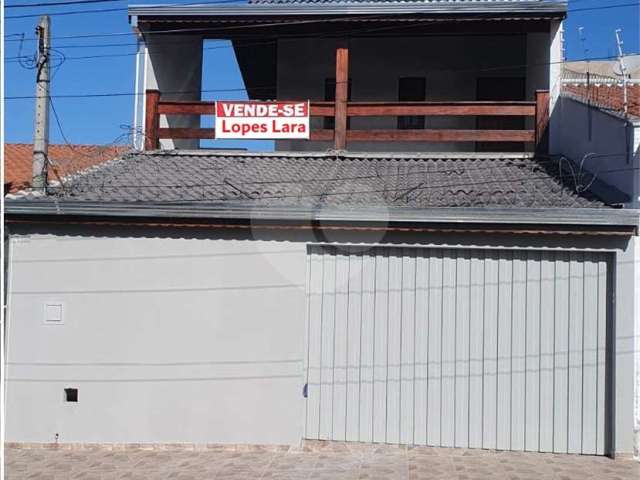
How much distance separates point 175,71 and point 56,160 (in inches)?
120

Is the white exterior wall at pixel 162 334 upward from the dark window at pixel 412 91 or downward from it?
downward

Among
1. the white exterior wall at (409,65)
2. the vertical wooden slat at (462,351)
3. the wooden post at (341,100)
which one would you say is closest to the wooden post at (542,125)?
the white exterior wall at (409,65)

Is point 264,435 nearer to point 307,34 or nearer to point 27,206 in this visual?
point 27,206

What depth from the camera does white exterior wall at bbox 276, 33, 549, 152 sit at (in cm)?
1284

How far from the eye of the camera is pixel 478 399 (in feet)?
24.8

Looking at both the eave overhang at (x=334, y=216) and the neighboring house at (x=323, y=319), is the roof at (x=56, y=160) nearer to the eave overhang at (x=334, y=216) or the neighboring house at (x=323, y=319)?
the eave overhang at (x=334, y=216)

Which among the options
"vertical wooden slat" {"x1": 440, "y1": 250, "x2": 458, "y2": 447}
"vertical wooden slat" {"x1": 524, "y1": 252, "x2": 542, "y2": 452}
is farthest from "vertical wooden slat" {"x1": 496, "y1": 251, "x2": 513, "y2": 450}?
"vertical wooden slat" {"x1": 440, "y1": 250, "x2": 458, "y2": 447}

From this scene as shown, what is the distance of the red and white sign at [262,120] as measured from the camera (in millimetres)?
10766

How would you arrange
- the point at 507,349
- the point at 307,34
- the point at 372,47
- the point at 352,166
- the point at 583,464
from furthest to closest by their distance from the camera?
the point at 372,47 < the point at 307,34 < the point at 352,166 < the point at 507,349 < the point at 583,464

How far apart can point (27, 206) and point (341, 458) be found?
4.21m

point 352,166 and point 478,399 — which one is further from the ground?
point 352,166

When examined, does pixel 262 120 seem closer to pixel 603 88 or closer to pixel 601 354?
pixel 603 88

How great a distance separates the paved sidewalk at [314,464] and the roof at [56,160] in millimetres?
3339

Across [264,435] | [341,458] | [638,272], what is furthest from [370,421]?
[638,272]
